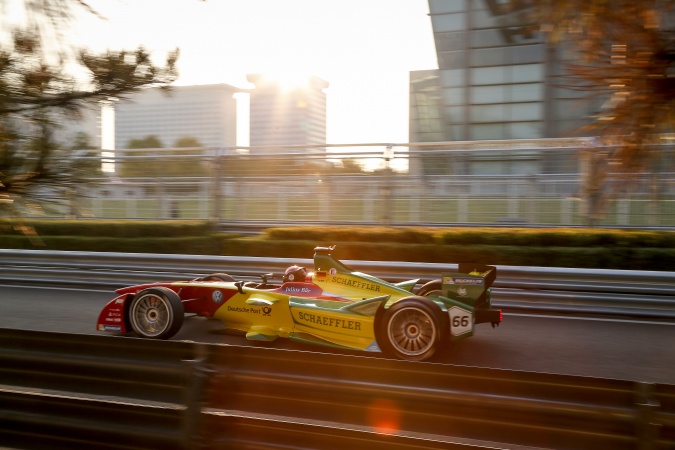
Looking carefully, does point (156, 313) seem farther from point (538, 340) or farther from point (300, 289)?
point (538, 340)

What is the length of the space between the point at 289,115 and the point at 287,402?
16.7 meters

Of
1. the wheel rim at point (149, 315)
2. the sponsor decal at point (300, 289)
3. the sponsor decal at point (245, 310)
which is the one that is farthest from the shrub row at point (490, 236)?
the wheel rim at point (149, 315)

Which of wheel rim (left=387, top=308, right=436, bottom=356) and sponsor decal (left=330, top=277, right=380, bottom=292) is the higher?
sponsor decal (left=330, top=277, right=380, bottom=292)

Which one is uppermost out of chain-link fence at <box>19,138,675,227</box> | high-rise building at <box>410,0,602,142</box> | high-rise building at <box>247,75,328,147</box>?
high-rise building at <box>410,0,602,142</box>

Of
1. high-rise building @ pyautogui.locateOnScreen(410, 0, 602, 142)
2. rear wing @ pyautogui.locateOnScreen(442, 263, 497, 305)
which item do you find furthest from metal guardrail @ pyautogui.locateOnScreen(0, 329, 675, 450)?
high-rise building @ pyautogui.locateOnScreen(410, 0, 602, 142)

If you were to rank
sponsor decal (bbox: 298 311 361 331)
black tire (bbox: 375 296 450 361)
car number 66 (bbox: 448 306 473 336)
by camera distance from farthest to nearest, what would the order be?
sponsor decal (bbox: 298 311 361 331), car number 66 (bbox: 448 306 473 336), black tire (bbox: 375 296 450 361)

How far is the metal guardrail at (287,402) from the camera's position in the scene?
2430 millimetres

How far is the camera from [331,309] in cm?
562

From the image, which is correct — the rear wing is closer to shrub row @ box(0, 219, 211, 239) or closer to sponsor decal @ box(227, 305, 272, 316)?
sponsor decal @ box(227, 305, 272, 316)

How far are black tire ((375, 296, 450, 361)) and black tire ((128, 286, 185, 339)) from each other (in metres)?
1.86

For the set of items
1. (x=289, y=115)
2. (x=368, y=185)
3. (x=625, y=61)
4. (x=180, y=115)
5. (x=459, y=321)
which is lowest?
(x=459, y=321)

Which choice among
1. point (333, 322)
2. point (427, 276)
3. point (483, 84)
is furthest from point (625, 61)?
point (483, 84)

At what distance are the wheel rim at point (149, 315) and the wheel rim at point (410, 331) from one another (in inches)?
84.1

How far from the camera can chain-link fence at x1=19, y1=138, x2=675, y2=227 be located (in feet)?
36.1
